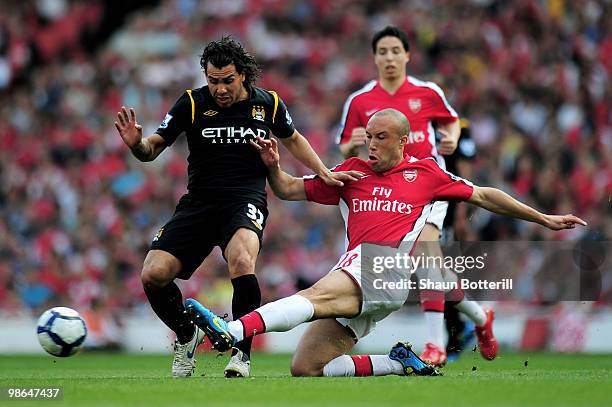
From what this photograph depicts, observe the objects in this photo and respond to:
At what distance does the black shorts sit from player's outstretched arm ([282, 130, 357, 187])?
488 millimetres

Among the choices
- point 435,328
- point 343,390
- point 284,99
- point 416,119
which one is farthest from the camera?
point 284,99

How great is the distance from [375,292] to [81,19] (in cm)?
1450

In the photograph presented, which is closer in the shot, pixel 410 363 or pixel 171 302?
pixel 410 363

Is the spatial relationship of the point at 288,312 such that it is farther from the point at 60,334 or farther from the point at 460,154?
the point at 460,154

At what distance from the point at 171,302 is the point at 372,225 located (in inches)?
64.6

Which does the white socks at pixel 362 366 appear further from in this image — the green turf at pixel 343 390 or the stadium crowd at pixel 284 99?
the stadium crowd at pixel 284 99

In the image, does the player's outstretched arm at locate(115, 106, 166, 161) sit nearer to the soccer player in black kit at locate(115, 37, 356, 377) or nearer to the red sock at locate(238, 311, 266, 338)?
the soccer player in black kit at locate(115, 37, 356, 377)

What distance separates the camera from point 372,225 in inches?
313

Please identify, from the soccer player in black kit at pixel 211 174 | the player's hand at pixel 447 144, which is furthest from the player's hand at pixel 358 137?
the soccer player in black kit at pixel 211 174

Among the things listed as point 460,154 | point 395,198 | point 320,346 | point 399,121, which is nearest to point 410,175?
point 395,198

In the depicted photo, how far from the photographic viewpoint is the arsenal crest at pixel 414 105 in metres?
9.98

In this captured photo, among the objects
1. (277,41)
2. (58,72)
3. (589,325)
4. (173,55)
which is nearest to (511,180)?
(589,325)

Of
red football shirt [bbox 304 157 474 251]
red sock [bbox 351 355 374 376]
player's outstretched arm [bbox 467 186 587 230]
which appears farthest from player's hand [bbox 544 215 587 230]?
red sock [bbox 351 355 374 376]

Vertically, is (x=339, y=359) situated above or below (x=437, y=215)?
below
